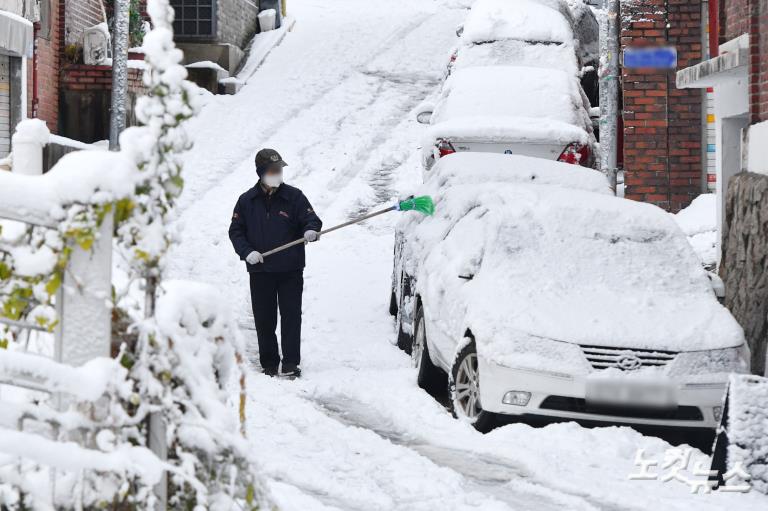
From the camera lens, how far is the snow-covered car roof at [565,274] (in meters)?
7.36

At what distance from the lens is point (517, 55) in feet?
52.7

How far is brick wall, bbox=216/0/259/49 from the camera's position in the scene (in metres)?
25.4

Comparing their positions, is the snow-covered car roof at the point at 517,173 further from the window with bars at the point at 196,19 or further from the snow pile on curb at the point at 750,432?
the window with bars at the point at 196,19

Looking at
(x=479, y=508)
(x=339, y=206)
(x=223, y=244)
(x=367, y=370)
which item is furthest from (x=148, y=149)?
(x=339, y=206)

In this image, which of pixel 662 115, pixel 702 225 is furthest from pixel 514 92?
pixel 702 225

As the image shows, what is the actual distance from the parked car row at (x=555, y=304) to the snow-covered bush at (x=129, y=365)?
3.85 m

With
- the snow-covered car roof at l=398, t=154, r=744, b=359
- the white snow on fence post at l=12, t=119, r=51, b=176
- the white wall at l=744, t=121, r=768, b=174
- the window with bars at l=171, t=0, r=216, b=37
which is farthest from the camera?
the window with bars at l=171, t=0, r=216, b=37

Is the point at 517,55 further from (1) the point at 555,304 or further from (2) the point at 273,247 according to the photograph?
(1) the point at 555,304

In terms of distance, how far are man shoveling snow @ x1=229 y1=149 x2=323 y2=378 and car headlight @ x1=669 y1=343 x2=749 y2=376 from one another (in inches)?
129

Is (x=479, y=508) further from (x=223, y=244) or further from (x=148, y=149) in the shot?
(x=223, y=244)

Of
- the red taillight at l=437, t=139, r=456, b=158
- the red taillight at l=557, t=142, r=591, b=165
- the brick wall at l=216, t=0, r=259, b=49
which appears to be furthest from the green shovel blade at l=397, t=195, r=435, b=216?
the brick wall at l=216, t=0, r=259, b=49

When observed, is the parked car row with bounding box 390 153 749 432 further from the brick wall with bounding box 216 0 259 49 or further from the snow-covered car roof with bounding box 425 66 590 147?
the brick wall with bounding box 216 0 259 49

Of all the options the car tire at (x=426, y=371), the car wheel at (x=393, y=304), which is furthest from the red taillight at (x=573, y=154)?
the car tire at (x=426, y=371)

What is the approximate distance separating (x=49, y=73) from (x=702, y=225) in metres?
9.53
